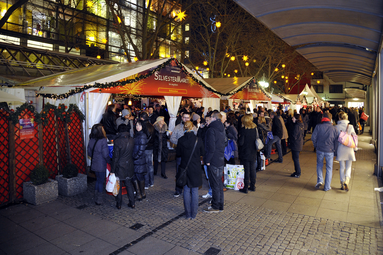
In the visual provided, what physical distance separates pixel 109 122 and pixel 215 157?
14.8 feet

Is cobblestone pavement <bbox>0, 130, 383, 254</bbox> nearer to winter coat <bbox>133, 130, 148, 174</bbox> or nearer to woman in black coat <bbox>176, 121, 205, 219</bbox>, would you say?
woman in black coat <bbox>176, 121, 205, 219</bbox>

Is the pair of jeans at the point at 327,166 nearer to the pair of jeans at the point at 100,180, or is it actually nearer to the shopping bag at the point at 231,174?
the shopping bag at the point at 231,174

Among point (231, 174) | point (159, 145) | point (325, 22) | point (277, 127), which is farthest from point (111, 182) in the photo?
point (277, 127)

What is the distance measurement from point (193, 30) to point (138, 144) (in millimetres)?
20883

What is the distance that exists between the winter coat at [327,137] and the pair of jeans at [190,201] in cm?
366

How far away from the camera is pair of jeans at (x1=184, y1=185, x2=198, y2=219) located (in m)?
5.11

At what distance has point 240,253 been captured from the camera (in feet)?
13.2

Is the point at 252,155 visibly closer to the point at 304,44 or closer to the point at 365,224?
the point at 365,224

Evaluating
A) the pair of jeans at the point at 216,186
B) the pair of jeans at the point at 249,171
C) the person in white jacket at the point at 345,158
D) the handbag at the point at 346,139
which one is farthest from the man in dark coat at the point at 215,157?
the person in white jacket at the point at 345,158

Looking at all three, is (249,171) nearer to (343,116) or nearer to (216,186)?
(216,186)

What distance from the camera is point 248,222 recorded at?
5109mm

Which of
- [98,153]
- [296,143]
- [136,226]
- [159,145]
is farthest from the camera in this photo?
[296,143]

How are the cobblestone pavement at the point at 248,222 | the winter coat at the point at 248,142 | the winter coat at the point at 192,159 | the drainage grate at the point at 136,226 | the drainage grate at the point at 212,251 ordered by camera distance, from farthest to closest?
the winter coat at the point at 248,142 < the winter coat at the point at 192,159 < the drainage grate at the point at 136,226 < the cobblestone pavement at the point at 248,222 < the drainage grate at the point at 212,251

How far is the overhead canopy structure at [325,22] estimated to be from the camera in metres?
5.76
